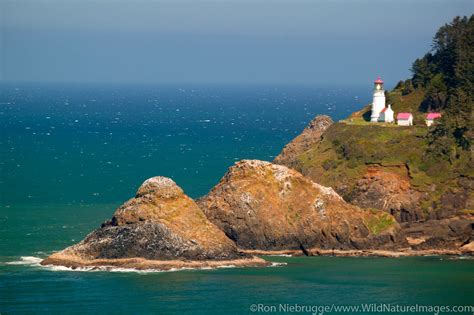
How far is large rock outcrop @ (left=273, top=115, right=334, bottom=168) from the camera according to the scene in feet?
389

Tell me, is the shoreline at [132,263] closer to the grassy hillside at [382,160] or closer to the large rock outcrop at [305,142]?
the grassy hillside at [382,160]

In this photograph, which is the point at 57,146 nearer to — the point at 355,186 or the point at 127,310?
the point at 355,186

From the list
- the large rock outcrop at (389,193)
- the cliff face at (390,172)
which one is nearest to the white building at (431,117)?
the cliff face at (390,172)

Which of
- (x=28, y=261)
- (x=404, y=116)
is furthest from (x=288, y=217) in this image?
(x=404, y=116)

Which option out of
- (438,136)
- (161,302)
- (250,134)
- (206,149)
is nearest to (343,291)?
(161,302)

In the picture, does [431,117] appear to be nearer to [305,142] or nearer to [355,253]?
[305,142]

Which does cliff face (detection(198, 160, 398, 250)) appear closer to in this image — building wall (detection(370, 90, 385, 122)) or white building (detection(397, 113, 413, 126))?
white building (detection(397, 113, 413, 126))

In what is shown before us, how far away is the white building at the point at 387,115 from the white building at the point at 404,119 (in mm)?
2246

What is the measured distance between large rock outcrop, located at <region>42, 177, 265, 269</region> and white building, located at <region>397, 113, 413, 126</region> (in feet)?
107

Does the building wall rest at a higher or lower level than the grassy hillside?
higher

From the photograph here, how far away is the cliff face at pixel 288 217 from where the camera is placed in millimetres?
90875

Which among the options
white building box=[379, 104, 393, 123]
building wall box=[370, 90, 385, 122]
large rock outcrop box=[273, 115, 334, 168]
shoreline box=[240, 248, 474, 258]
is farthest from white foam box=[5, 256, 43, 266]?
building wall box=[370, 90, 385, 122]

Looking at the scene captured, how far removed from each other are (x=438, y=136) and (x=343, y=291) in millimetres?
32768

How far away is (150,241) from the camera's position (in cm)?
8412
